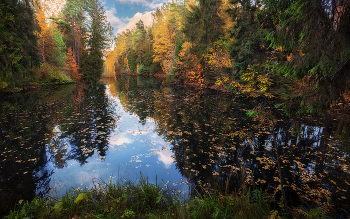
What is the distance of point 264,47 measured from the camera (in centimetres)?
1483

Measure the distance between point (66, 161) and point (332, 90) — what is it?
797 cm

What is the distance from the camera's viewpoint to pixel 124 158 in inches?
245

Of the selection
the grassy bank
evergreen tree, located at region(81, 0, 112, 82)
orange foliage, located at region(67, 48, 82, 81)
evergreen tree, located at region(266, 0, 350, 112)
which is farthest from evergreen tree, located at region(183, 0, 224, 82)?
the grassy bank

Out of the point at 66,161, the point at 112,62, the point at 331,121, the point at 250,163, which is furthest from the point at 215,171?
the point at 112,62

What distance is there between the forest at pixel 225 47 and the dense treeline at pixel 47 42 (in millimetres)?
74

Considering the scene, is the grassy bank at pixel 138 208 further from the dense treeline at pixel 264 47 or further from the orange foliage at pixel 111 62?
the orange foliage at pixel 111 62

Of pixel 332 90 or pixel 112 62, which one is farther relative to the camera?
pixel 112 62

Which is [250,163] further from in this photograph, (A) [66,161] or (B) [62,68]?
(B) [62,68]

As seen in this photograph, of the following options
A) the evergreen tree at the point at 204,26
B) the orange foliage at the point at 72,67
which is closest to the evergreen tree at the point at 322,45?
the evergreen tree at the point at 204,26

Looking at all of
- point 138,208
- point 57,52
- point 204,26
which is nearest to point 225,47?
point 204,26

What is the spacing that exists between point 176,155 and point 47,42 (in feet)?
93.5

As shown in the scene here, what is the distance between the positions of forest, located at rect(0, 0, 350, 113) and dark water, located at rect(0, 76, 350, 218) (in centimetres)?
122

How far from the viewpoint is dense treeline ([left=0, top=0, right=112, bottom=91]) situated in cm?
1183

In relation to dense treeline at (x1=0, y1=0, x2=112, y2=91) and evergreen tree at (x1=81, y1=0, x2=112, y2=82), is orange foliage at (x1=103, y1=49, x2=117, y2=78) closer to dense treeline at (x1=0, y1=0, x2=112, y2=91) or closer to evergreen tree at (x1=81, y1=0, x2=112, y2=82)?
dense treeline at (x1=0, y1=0, x2=112, y2=91)
